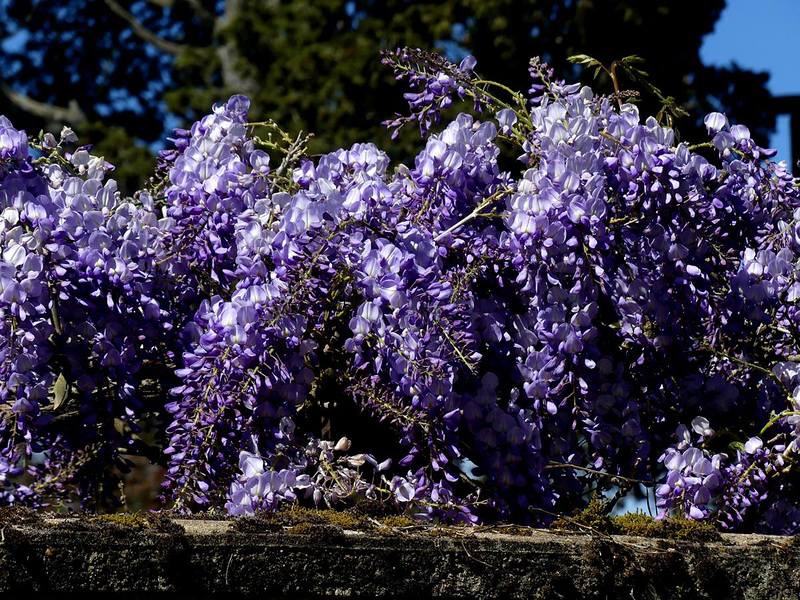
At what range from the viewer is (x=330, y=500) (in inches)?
92.6

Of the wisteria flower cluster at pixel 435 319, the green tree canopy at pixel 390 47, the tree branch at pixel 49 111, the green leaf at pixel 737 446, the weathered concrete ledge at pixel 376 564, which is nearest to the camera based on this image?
the weathered concrete ledge at pixel 376 564

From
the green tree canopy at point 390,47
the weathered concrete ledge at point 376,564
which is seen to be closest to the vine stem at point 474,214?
the weathered concrete ledge at point 376,564

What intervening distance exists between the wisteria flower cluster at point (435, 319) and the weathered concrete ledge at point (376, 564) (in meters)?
0.39

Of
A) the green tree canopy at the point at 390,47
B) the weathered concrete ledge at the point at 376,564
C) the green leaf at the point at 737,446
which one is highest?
the green tree canopy at the point at 390,47

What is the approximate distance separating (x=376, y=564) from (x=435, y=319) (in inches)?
25.2

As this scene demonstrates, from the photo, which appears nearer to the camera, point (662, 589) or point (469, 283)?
point (662, 589)

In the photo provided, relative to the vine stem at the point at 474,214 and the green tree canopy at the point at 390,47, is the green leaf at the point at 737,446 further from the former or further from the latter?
the green tree canopy at the point at 390,47

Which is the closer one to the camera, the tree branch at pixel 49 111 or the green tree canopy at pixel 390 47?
the green tree canopy at pixel 390 47

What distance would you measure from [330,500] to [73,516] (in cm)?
62

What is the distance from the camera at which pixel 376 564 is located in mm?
1810

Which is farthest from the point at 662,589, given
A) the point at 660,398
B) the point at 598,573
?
the point at 660,398

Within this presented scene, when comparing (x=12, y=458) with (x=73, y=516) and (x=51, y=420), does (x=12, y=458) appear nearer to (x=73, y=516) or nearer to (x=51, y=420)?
(x=51, y=420)

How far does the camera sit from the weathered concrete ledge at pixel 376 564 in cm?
171

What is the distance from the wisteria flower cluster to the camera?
228 cm
